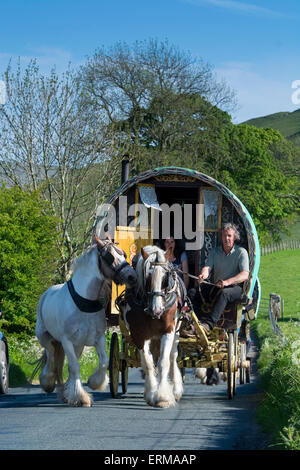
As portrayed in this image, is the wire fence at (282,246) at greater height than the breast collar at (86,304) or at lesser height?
greater

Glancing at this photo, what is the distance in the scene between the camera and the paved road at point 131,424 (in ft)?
23.0

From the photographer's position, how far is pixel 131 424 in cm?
816

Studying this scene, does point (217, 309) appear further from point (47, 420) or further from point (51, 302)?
point (47, 420)

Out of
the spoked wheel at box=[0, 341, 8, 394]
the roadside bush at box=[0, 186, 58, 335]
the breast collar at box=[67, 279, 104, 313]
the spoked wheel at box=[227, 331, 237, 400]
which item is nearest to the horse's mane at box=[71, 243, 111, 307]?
the breast collar at box=[67, 279, 104, 313]

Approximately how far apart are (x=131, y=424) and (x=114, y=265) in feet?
7.02

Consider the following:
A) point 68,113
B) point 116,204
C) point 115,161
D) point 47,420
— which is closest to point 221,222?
point 116,204

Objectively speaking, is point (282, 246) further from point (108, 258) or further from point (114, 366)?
point (108, 258)

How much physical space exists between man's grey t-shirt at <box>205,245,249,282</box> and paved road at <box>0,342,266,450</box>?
1.71 metres

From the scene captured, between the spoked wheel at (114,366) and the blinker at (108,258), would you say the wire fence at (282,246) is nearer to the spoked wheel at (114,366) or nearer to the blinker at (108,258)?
the spoked wheel at (114,366)

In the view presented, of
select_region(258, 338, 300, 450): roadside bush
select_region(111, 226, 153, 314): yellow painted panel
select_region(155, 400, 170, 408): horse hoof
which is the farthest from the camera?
select_region(111, 226, 153, 314): yellow painted panel

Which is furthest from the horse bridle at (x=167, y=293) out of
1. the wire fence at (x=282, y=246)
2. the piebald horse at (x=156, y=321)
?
the wire fence at (x=282, y=246)

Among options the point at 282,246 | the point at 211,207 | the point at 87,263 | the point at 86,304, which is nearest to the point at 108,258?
the point at 87,263

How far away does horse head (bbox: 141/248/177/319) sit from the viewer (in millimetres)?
9477

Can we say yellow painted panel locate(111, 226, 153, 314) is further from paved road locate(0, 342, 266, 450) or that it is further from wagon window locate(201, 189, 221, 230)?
paved road locate(0, 342, 266, 450)
